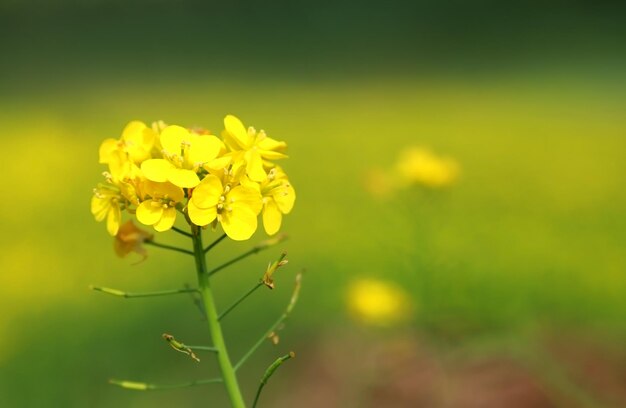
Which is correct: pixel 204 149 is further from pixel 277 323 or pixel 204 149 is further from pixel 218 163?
pixel 277 323

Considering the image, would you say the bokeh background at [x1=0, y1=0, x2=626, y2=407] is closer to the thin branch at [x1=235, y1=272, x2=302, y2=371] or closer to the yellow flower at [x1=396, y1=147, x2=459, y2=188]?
the yellow flower at [x1=396, y1=147, x2=459, y2=188]

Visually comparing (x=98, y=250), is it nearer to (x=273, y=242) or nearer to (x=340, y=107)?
(x=340, y=107)

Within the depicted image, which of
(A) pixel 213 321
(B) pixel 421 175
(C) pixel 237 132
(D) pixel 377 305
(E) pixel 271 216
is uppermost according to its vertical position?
(C) pixel 237 132

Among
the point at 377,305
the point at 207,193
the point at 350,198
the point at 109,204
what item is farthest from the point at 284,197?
the point at 350,198

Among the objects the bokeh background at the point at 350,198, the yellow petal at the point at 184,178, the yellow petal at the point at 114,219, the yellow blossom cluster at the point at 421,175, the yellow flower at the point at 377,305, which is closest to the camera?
the yellow petal at the point at 184,178

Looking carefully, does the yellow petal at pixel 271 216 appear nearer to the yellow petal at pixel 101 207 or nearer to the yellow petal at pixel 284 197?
the yellow petal at pixel 284 197

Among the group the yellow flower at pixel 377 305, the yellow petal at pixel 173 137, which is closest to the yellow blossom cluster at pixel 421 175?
the yellow flower at pixel 377 305

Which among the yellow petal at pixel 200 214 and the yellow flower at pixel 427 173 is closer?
the yellow petal at pixel 200 214
